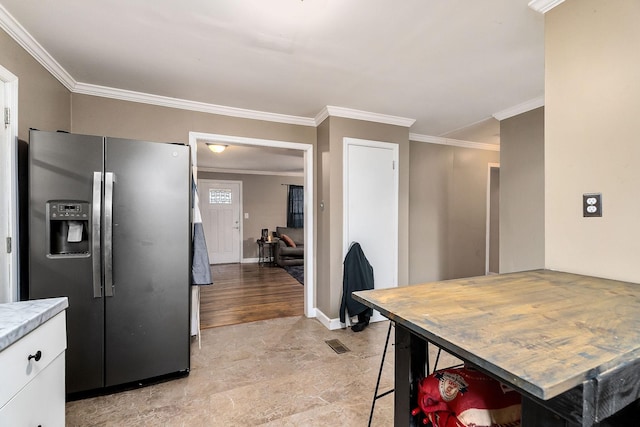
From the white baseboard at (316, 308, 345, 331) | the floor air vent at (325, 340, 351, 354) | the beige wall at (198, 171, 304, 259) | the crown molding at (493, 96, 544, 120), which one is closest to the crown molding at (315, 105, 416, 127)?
the crown molding at (493, 96, 544, 120)

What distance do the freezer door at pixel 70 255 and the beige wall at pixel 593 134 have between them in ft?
8.70

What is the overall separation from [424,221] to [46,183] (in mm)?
3923

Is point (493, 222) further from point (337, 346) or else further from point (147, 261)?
point (147, 261)

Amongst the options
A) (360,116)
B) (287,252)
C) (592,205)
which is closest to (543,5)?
(592,205)

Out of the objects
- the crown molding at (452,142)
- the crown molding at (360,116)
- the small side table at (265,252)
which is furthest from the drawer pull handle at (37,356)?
the small side table at (265,252)

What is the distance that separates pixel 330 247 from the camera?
3.01m

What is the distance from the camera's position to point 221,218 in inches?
274

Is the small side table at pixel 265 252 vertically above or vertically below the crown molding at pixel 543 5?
below

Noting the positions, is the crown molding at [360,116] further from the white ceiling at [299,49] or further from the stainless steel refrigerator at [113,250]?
the stainless steel refrigerator at [113,250]

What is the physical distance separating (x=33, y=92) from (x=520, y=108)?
4.08 meters

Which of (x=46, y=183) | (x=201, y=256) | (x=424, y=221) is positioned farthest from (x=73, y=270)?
(x=424, y=221)

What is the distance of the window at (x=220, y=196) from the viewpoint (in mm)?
6867

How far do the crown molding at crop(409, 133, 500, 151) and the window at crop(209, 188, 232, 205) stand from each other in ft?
15.4

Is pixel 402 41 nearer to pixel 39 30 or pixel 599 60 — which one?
pixel 599 60
